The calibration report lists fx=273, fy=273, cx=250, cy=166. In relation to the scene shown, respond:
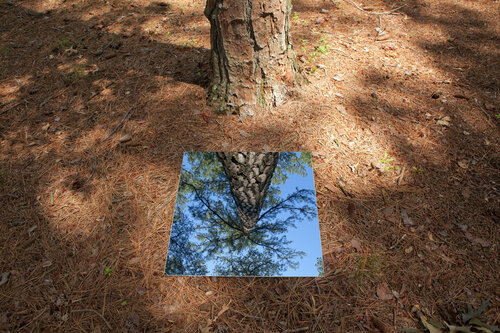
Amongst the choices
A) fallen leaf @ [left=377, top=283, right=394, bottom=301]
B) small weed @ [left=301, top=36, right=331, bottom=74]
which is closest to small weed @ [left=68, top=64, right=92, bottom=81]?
small weed @ [left=301, top=36, right=331, bottom=74]

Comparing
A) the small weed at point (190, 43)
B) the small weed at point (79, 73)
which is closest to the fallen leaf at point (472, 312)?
the small weed at point (190, 43)

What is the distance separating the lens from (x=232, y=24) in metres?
2.31

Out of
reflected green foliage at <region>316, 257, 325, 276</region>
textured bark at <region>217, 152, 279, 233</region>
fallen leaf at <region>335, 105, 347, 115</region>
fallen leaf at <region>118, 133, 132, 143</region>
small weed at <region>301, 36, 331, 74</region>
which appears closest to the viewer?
reflected green foliage at <region>316, 257, 325, 276</region>

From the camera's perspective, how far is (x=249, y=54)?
8.03ft

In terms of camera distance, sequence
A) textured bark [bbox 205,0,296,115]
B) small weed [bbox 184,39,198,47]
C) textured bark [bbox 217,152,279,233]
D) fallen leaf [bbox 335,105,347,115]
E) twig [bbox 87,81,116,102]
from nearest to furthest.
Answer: textured bark [bbox 217,152,279,233] → textured bark [bbox 205,0,296,115] → fallen leaf [bbox 335,105,347,115] → twig [bbox 87,81,116,102] → small weed [bbox 184,39,198,47]

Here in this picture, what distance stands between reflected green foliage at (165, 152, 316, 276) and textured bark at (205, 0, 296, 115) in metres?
0.69

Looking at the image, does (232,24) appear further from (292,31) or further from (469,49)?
(469,49)

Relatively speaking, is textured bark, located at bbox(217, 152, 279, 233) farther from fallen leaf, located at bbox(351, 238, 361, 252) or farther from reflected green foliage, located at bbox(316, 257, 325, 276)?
fallen leaf, located at bbox(351, 238, 361, 252)

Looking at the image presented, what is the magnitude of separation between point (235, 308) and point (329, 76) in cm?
254

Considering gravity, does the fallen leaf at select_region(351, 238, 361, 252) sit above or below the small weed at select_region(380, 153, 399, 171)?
below

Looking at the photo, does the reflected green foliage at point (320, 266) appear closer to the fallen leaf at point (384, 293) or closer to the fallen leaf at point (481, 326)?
the fallen leaf at point (384, 293)

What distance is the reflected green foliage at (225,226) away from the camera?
1799 mm

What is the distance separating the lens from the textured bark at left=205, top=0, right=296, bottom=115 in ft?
7.48

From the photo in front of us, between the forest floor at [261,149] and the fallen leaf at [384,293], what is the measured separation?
0.01m
